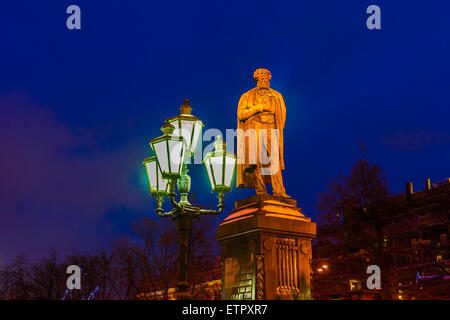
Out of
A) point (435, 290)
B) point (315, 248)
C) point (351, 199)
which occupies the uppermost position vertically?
point (351, 199)

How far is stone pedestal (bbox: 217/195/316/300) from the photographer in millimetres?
9148

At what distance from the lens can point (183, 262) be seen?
7.59 m

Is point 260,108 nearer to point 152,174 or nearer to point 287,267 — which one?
point 152,174

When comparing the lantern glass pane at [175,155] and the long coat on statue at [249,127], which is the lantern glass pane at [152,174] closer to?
the lantern glass pane at [175,155]

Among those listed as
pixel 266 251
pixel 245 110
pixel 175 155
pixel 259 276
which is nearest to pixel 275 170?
pixel 245 110

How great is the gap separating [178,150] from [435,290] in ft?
68.1

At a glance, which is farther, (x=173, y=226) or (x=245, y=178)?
(x=173, y=226)

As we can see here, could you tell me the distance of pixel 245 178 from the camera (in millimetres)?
11008

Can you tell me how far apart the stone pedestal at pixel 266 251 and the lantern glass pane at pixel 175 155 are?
245cm

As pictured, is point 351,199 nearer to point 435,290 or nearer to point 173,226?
point 435,290

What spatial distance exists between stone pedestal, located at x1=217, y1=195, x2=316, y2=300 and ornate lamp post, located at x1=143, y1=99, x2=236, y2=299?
1.37 m

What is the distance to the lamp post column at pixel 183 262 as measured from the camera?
7301 mm

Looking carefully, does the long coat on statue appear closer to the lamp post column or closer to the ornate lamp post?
the ornate lamp post
